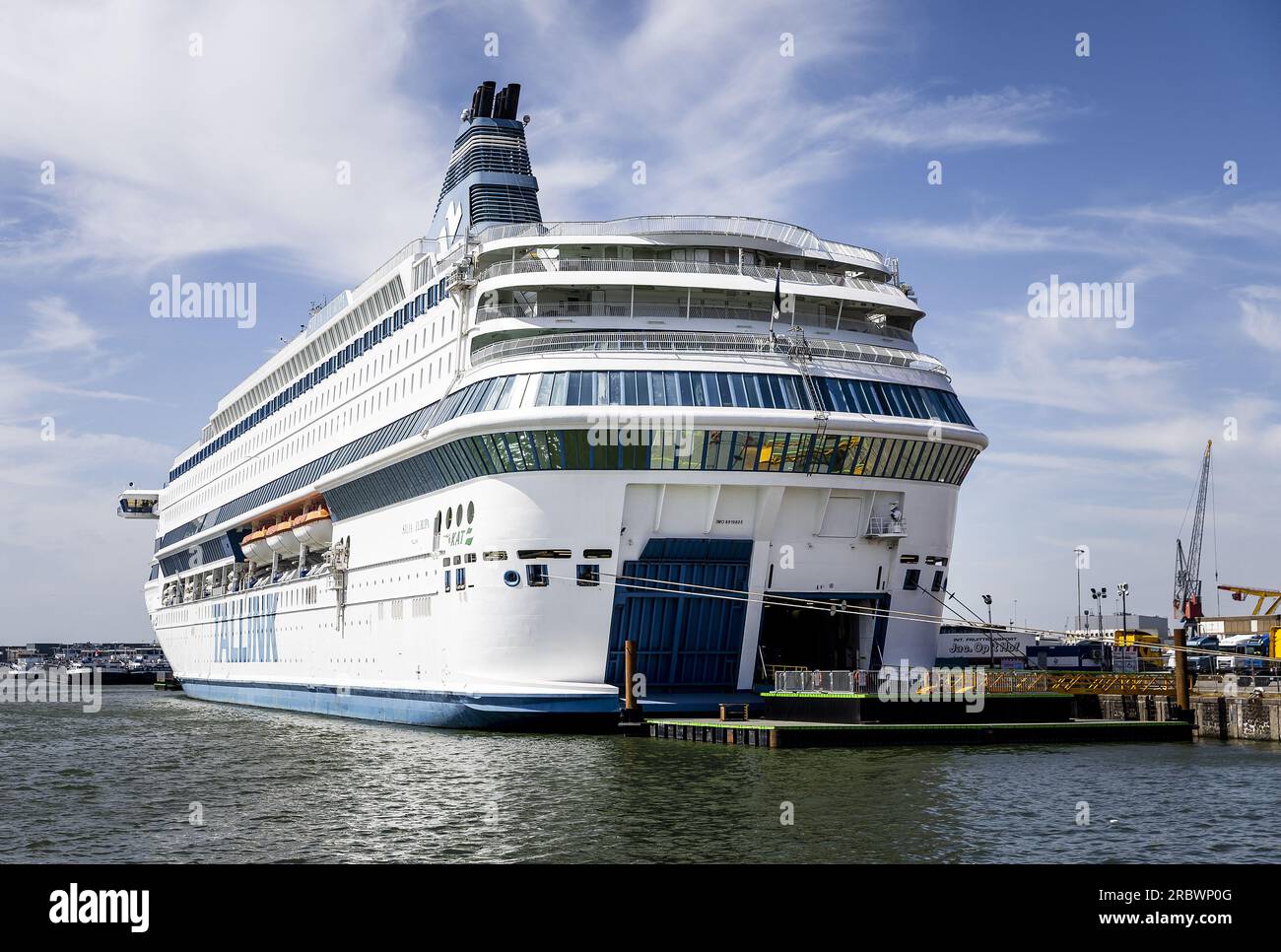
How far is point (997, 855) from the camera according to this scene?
21781mm

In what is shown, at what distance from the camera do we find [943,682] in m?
41.3

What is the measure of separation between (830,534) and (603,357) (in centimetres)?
989

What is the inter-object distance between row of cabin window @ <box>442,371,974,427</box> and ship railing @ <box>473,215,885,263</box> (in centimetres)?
657


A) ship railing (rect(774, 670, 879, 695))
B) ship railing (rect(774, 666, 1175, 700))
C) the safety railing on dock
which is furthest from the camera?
the safety railing on dock

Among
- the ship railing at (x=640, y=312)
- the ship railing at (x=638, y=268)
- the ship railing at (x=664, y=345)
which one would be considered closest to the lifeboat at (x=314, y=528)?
the ship railing at (x=640, y=312)

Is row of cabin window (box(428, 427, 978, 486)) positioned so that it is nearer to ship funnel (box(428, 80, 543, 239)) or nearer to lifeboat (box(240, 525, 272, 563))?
ship funnel (box(428, 80, 543, 239))

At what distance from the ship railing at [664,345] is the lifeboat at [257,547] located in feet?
118

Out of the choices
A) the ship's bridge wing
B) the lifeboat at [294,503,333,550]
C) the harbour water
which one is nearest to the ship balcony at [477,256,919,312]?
the harbour water

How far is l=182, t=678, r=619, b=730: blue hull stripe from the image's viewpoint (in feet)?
138

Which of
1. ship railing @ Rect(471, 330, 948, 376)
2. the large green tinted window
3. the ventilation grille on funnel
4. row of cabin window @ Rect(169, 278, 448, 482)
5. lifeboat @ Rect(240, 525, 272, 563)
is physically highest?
the ventilation grille on funnel

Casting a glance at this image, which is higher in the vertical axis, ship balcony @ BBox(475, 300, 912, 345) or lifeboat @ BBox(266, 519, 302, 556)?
ship balcony @ BBox(475, 300, 912, 345)

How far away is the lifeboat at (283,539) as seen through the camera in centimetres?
7088

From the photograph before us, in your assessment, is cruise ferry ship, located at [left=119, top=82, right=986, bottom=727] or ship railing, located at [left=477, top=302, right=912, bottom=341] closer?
cruise ferry ship, located at [left=119, top=82, right=986, bottom=727]
